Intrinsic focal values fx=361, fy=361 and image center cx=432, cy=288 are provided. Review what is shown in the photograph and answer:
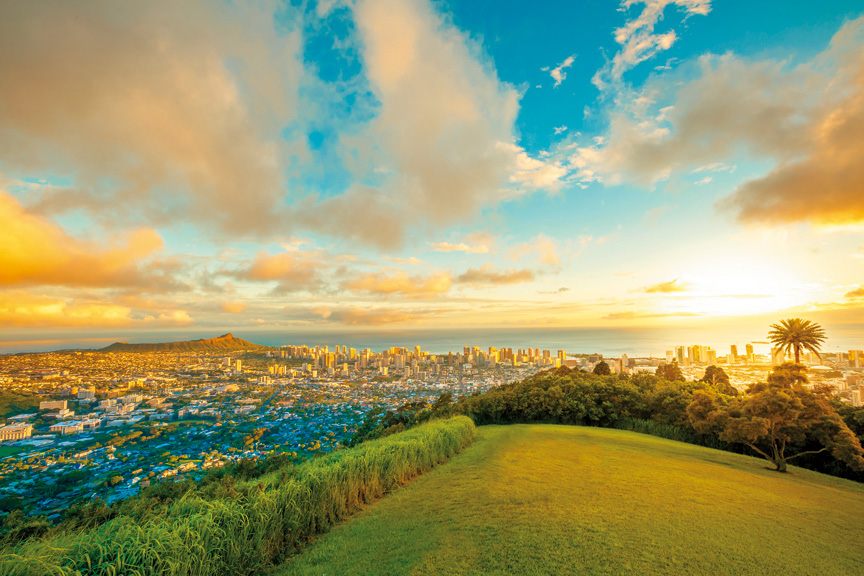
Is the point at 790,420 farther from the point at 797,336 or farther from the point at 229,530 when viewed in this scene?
the point at 797,336

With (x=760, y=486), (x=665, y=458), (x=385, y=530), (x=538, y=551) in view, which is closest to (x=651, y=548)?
(x=538, y=551)

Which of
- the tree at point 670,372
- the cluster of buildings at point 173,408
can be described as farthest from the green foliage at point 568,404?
the tree at point 670,372

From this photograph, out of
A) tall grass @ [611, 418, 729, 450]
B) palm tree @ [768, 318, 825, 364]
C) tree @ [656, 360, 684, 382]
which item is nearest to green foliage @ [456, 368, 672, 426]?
tall grass @ [611, 418, 729, 450]

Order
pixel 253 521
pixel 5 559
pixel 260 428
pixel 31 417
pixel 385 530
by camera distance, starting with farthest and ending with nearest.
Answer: pixel 260 428 → pixel 31 417 → pixel 385 530 → pixel 253 521 → pixel 5 559

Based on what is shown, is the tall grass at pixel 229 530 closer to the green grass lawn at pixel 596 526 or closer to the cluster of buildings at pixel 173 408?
the green grass lawn at pixel 596 526

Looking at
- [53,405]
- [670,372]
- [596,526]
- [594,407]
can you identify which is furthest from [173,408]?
[670,372]

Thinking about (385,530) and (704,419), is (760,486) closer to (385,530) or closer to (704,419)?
(704,419)
